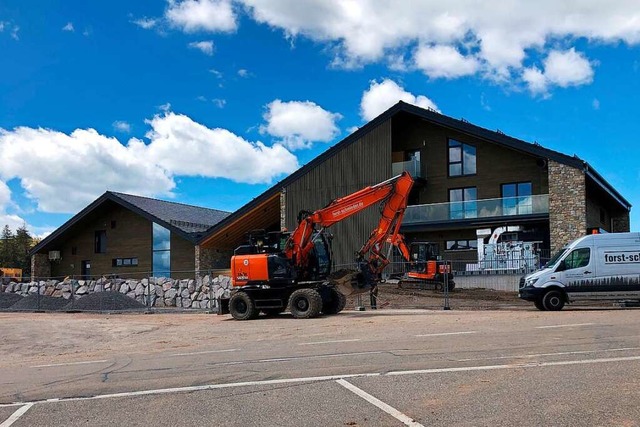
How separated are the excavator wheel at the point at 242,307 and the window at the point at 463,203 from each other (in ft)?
63.4

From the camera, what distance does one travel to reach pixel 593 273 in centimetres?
2147

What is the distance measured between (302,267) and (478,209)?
1861 cm

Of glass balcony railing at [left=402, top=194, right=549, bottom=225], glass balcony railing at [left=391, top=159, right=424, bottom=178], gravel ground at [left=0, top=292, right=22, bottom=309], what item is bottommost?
gravel ground at [left=0, top=292, right=22, bottom=309]

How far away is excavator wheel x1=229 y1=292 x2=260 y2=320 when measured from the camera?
22781 mm

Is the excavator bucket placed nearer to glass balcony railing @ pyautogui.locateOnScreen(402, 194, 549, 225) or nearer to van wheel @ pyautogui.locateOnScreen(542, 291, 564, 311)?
van wheel @ pyautogui.locateOnScreen(542, 291, 564, 311)

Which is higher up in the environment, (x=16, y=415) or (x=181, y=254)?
(x=181, y=254)

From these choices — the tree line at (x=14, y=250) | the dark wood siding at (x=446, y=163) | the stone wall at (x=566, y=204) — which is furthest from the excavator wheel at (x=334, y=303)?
the tree line at (x=14, y=250)

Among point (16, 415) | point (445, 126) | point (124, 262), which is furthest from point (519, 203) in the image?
point (16, 415)

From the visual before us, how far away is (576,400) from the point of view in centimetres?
716

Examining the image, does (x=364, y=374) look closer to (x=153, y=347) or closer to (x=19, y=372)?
(x=19, y=372)

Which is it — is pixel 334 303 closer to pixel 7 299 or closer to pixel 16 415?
pixel 16 415

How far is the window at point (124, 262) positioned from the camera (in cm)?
4797

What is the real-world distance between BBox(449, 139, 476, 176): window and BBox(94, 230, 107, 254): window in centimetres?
2606

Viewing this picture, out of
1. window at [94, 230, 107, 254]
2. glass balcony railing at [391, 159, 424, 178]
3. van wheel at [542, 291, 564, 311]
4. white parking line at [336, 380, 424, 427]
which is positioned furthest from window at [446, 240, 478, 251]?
white parking line at [336, 380, 424, 427]
